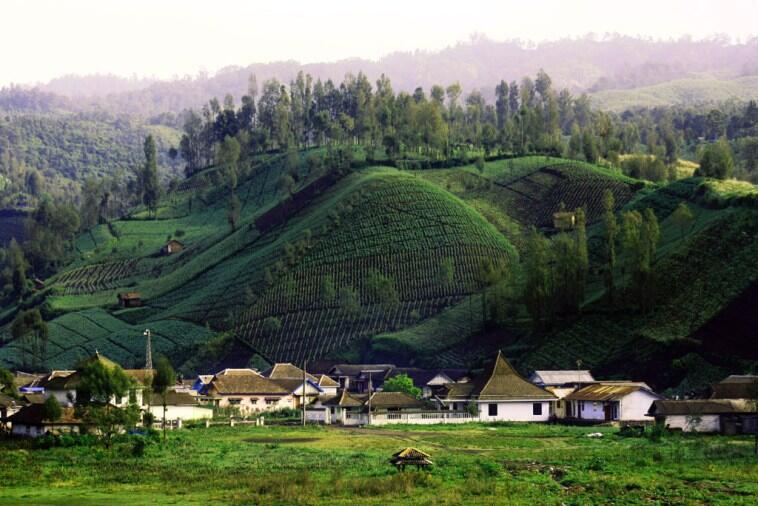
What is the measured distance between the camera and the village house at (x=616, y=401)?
72312mm

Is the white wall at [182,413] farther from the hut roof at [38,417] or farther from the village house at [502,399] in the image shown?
the village house at [502,399]

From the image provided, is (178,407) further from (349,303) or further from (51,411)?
(349,303)

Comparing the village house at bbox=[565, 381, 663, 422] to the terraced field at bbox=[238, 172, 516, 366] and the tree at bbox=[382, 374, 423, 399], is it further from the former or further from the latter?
the terraced field at bbox=[238, 172, 516, 366]

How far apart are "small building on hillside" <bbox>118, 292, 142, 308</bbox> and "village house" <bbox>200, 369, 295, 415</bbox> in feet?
132

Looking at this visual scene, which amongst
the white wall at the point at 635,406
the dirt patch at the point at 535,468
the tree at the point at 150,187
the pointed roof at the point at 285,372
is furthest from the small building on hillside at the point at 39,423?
the tree at the point at 150,187

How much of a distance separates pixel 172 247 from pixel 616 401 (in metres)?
87.5

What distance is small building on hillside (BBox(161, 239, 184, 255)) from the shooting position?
148m

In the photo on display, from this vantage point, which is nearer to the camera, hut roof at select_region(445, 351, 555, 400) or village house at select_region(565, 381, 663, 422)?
village house at select_region(565, 381, 663, 422)

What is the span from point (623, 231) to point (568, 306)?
1055 centimetres

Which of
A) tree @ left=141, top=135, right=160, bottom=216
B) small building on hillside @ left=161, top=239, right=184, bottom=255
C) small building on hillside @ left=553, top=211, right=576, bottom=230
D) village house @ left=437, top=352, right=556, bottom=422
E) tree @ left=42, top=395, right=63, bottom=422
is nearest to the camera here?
tree @ left=42, top=395, right=63, bottom=422

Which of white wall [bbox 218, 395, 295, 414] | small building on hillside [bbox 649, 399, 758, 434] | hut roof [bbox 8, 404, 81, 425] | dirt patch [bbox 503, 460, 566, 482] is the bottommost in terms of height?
white wall [bbox 218, 395, 295, 414]

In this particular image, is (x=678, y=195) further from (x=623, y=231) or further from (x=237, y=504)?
(x=237, y=504)

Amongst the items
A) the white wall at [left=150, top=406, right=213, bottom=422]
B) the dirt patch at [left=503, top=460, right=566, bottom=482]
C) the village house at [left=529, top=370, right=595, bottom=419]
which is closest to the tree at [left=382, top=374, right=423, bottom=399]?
the village house at [left=529, top=370, right=595, bottom=419]

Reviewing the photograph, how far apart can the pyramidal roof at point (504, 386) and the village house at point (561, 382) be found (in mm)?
1734
